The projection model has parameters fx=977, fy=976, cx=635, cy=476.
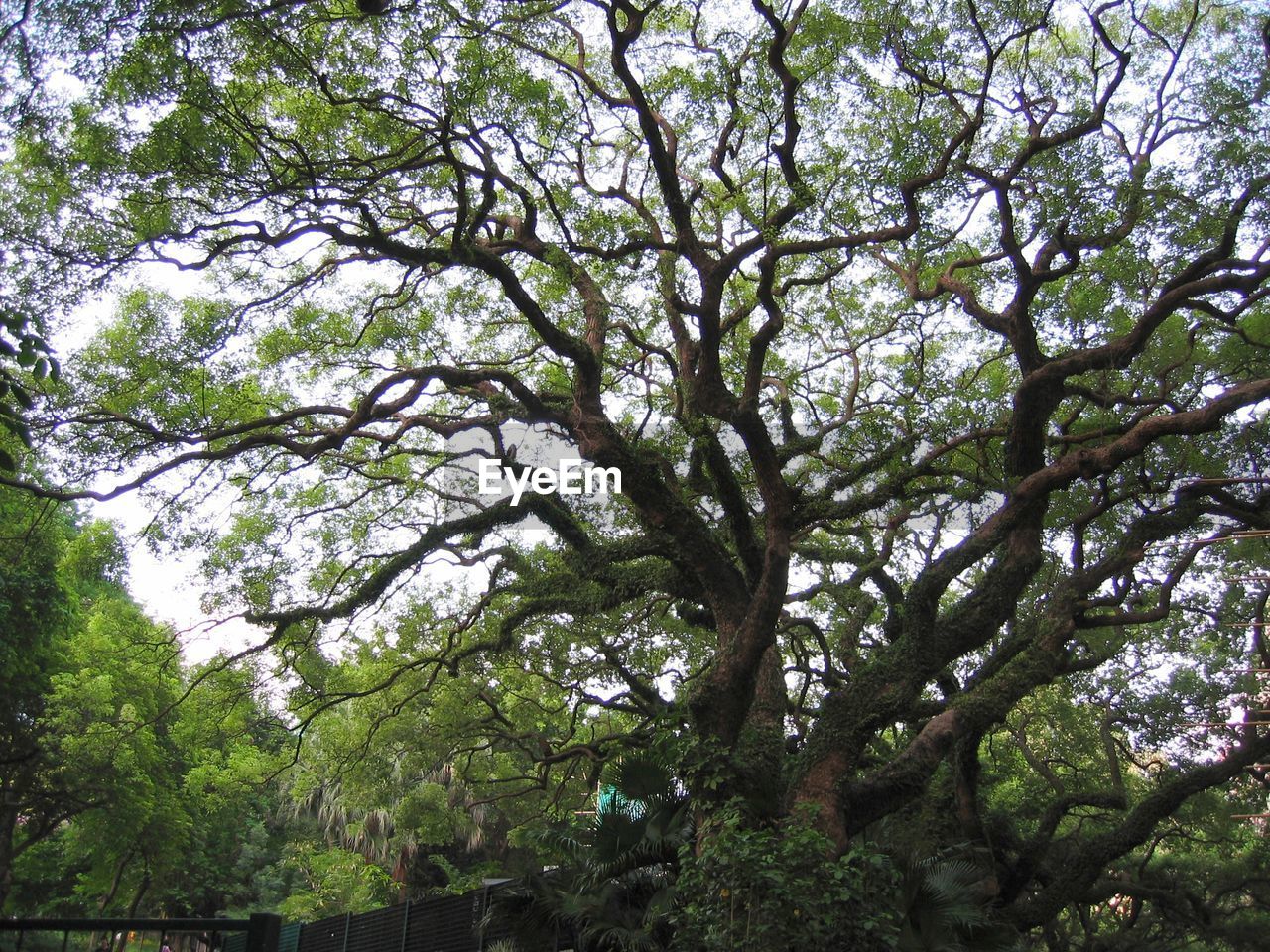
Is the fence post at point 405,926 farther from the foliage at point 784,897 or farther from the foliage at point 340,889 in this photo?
the foliage at point 340,889

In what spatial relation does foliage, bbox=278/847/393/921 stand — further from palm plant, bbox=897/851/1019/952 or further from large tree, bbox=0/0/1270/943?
palm plant, bbox=897/851/1019/952

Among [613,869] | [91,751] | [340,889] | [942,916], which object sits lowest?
[942,916]

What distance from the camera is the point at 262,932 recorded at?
12.1ft

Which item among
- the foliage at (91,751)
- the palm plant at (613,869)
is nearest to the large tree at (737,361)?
the palm plant at (613,869)

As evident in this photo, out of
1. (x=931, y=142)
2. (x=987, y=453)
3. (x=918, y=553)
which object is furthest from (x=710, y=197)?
(x=918, y=553)

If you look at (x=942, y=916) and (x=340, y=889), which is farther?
(x=340, y=889)

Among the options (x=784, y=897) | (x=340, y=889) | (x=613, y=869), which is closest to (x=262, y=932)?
(x=784, y=897)

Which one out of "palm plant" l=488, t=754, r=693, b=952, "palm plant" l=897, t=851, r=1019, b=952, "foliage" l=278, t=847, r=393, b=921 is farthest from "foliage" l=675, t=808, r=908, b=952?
"foliage" l=278, t=847, r=393, b=921

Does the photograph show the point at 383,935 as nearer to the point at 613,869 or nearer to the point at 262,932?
the point at 613,869

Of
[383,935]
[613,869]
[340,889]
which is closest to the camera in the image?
[613,869]

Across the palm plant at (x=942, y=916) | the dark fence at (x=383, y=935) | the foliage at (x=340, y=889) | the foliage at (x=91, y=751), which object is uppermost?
the foliage at (x=91, y=751)

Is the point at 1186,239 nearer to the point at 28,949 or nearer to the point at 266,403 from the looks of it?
the point at 266,403

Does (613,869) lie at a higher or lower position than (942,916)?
higher

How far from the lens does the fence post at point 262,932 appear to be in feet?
12.1
